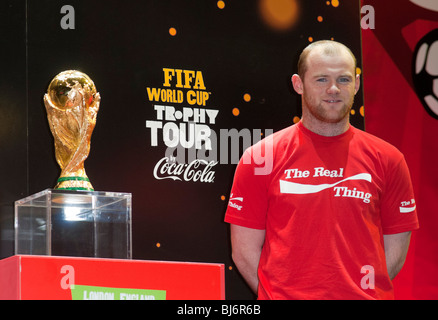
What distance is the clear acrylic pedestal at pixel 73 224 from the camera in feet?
7.11

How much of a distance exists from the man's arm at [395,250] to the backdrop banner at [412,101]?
3.58 ft

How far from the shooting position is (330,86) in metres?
2.53

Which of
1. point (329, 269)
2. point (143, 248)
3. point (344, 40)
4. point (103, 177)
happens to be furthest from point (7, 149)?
point (344, 40)

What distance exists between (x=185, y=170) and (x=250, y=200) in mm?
701

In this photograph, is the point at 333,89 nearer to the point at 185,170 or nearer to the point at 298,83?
the point at 298,83

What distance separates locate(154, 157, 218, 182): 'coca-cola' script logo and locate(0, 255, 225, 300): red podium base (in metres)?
1.34

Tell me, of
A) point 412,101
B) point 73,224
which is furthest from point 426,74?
point 73,224

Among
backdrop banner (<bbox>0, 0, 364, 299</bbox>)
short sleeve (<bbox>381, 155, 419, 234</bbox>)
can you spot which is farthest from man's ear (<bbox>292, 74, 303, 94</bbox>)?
backdrop banner (<bbox>0, 0, 364, 299</bbox>)

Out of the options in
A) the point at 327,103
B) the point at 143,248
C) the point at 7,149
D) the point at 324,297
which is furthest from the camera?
the point at 143,248

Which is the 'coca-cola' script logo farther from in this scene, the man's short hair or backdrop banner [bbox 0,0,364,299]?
the man's short hair

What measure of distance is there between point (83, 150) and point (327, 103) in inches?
32.7

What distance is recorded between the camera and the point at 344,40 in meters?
3.69

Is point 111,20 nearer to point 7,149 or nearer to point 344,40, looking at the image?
point 7,149

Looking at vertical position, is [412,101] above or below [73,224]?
above
